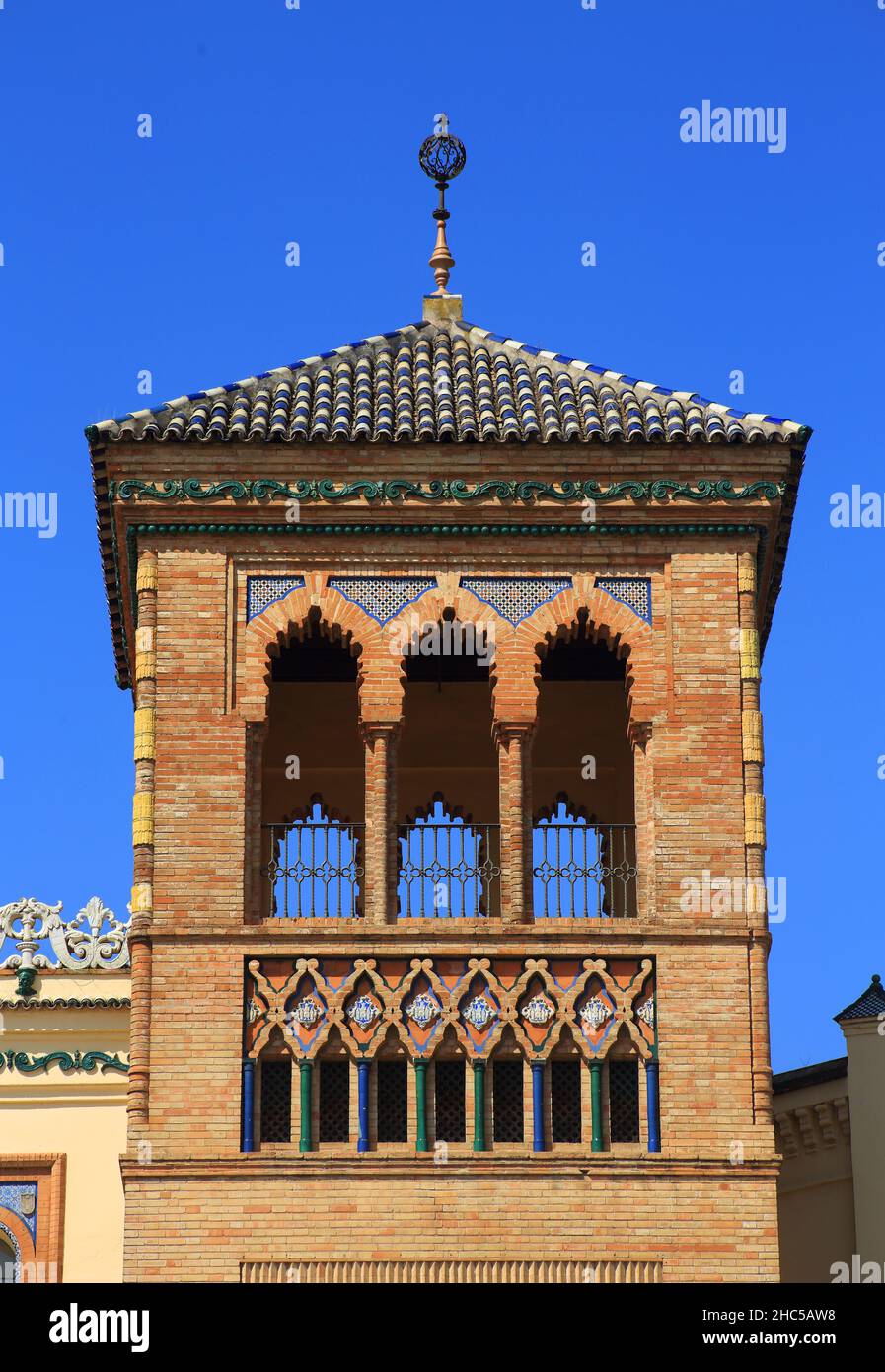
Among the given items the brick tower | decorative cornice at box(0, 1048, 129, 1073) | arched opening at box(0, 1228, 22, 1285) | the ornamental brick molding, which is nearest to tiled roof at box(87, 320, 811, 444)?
the brick tower

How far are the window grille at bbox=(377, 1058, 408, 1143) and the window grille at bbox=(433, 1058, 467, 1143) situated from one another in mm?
245

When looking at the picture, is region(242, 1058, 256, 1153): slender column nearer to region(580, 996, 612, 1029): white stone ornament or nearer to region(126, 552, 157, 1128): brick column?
region(126, 552, 157, 1128): brick column

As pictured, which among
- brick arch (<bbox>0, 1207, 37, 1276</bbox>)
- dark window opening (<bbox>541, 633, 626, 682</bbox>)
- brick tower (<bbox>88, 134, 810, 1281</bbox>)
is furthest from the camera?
dark window opening (<bbox>541, 633, 626, 682</bbox>)

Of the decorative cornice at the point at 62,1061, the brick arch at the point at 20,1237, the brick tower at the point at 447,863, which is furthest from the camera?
the decorative cornice at the point at 62,1061

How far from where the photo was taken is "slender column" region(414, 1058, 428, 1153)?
24531 mm

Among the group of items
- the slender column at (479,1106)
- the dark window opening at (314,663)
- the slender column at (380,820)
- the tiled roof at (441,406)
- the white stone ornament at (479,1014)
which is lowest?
the slender column at (479,1106)

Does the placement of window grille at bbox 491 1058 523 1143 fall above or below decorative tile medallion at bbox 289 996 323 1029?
below

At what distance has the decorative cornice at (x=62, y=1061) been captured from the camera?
2792 centimetres

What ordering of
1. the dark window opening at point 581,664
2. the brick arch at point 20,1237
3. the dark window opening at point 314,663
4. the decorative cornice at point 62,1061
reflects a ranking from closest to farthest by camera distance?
the brick arch at point 20,1237 → the decorative cornice at point 62,1061 → the dark window opening at point 314,663 → the dark window opening at point 581,664

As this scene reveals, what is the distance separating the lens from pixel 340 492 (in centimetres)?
2617

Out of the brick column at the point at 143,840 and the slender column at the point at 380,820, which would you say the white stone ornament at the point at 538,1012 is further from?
the brick column at the point at 143,840

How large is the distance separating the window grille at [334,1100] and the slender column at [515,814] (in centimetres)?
168

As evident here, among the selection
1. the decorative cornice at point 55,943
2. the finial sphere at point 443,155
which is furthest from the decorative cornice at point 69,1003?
the finial sphere at point 443,155

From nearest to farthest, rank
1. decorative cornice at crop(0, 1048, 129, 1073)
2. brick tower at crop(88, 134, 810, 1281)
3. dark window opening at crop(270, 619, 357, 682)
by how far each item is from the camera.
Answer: brick tower at crop(88, 134, 810, 1281) → decorative cornice at crop(0, 1048, 129, 1073) → dark window opening at crop(270, 619, 357, 682)
